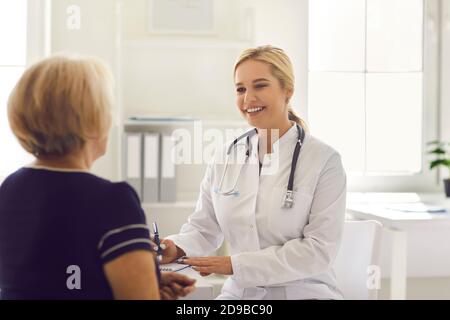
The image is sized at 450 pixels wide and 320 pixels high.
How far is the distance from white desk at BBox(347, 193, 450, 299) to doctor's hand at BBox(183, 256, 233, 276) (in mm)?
904

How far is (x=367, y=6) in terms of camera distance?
2941 mm

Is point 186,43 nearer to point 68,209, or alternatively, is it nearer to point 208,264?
point 208,264

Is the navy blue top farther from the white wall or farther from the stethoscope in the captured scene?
the white wall

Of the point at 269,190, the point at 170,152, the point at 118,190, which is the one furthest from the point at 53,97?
the point at 170,152

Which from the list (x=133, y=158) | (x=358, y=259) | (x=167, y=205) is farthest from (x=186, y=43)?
(x=358, y=259)

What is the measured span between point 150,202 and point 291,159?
2.87 ft

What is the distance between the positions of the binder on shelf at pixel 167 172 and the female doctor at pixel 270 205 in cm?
58

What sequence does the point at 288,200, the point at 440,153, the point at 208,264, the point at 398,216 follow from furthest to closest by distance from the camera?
1. the point at 440,153
2. the point at 398,216
3. the point at 288,200
4. the point at 208,264

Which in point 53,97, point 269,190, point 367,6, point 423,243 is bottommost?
point 423,243

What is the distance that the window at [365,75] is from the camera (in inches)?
116

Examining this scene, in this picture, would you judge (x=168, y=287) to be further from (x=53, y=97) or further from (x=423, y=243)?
(x=423, y=243)

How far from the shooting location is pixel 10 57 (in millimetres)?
2727

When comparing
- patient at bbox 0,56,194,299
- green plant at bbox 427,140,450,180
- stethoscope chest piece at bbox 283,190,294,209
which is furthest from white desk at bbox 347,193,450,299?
patient at bbox 0,56,194,299

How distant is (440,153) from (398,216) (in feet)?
2.30
